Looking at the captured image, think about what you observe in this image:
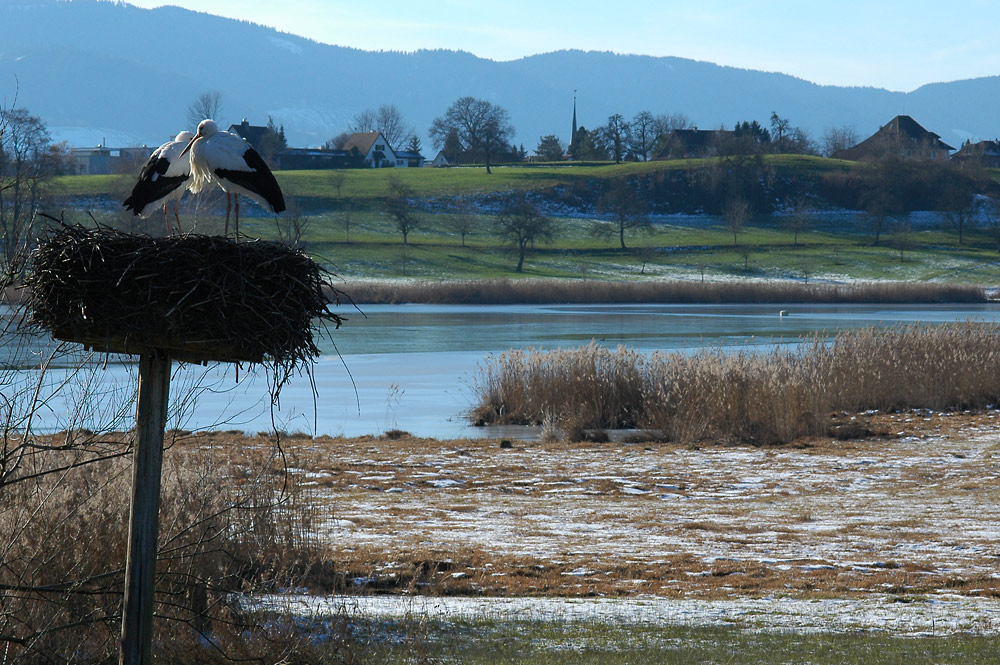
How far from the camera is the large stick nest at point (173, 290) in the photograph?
5.06m

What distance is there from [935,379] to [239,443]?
52.3ft

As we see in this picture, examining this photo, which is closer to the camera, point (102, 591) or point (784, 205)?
point (102, 591)

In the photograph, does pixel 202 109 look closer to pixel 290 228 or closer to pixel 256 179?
pixel 290 228

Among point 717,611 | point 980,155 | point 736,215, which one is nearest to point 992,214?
point 980,155

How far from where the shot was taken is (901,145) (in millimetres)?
137625

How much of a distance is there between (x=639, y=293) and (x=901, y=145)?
281ft

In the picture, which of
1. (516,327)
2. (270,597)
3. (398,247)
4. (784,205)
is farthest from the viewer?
(784,205)

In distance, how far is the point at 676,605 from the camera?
9.26 meters

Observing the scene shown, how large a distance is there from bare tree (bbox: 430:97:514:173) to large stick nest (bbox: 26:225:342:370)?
12974cm

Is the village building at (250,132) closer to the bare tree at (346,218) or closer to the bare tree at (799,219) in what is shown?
the bare tree at (346,218)

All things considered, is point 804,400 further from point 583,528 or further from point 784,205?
point 784,205

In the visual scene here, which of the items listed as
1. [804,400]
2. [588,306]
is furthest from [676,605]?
[588,306]

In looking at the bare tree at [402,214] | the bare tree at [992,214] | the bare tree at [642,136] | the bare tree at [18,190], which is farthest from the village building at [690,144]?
the bare tree at [18,190]

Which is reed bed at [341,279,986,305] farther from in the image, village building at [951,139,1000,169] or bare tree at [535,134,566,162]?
bare tree at [535,134,566,162]
